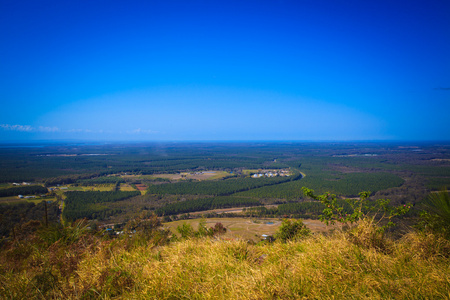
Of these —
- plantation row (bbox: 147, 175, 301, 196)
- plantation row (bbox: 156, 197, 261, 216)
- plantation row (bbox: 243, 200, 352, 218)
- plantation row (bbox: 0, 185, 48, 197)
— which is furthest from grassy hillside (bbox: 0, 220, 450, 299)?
plantation row (bbox: 147, 175, 301, 196)

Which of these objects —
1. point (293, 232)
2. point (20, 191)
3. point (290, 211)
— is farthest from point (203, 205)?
point (293, 232)

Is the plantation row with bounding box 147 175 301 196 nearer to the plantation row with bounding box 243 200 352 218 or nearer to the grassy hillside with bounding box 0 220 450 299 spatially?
the plantation row with bounding box 243 200 352 218

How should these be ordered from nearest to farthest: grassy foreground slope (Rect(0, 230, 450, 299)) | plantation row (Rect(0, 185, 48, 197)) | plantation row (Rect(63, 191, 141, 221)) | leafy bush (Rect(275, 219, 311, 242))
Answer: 1. grassy foreground slope (Rect(0, 230, 450, 299))
2. leafy bush (Rect(275, 219, 311, 242))
3. plantation row (Rect(63, 191, 141, 221))
4. plantation row (Rect(0, 185, 48, 197))

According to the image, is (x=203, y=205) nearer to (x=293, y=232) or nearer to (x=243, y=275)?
(x=293, y=232)

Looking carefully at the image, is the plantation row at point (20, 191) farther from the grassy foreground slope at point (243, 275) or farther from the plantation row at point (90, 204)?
the grassy foreground slope at point (243, 275)

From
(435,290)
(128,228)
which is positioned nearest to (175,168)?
(128,228)
